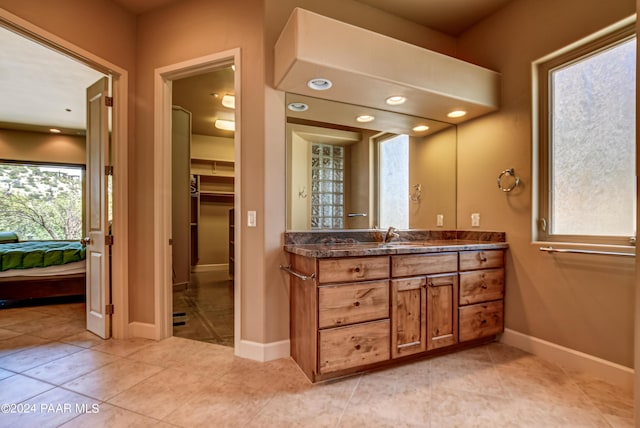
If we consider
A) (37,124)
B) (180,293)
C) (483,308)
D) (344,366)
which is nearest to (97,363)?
(344,366)

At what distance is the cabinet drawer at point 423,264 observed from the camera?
2.09 m

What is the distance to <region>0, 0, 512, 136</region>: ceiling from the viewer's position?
2.63 meters

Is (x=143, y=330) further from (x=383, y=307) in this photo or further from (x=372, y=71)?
(x=372, y=71)

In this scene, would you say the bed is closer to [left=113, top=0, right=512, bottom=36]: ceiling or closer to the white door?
the white door

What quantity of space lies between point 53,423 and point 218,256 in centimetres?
488

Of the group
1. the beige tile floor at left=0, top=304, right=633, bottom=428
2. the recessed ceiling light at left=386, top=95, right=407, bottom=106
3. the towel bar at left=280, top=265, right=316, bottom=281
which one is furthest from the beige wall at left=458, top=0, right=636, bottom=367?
the towel bar at left=280, top=265, right=316, bottom=281

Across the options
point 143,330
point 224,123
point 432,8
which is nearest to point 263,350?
point 143,330

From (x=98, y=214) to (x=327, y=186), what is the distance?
82.6 inches

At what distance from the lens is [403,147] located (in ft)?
9.73

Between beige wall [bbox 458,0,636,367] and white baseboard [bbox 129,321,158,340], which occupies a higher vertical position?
beige wall [bbox 458,0,636,367]

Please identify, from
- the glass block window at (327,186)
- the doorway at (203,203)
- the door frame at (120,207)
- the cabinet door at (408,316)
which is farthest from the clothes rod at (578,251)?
the door frame at (120,207)

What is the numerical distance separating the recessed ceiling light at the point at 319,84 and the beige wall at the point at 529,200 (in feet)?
5.18

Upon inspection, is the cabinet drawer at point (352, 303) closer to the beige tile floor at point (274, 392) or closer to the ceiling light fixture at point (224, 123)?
the beige tile floor at point (274, 392)

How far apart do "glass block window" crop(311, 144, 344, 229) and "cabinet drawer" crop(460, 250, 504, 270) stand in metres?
1.02
